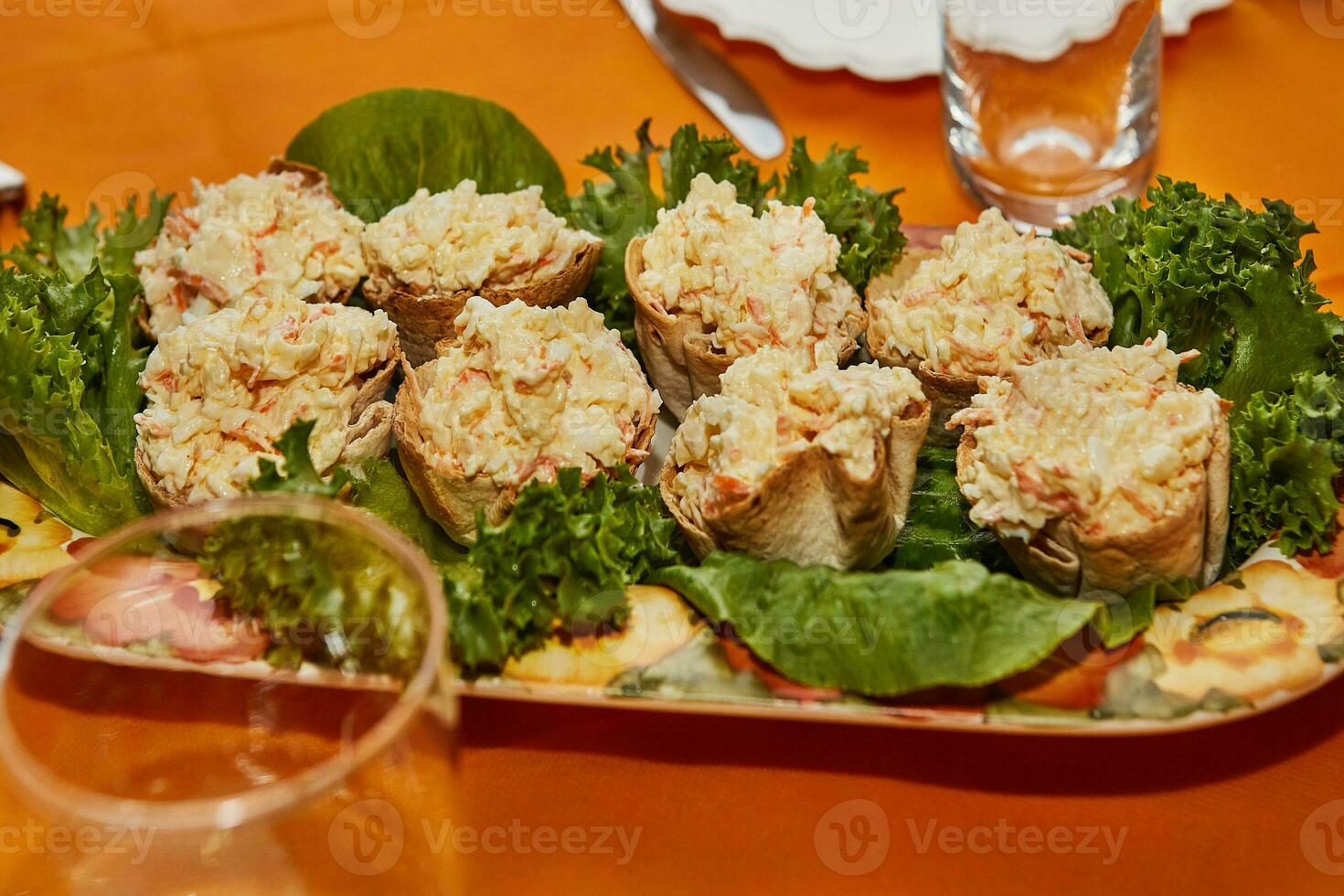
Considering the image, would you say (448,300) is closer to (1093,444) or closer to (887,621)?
(887,621)

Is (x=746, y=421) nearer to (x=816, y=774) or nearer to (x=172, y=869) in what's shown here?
(x=816, y=774)

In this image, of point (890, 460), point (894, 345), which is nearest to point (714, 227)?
point (894, 345)

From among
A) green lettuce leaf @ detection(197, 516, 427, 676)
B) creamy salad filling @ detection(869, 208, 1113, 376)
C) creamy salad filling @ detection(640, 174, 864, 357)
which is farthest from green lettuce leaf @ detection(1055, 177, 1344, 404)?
green lettuce leaf @ detection(197, 516, 427, 676)

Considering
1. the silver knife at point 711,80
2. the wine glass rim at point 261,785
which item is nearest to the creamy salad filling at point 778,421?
the wine glass rim at point 261,785

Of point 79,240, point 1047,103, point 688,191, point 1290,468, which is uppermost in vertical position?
point 1047,103

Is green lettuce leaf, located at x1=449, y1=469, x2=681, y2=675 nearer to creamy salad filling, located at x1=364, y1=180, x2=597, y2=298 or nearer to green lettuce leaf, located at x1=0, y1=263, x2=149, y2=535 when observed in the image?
creamy salad filling, located at x1=364, y1=180, x2=597, y2=298

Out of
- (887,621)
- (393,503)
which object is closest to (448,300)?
(393,503)
